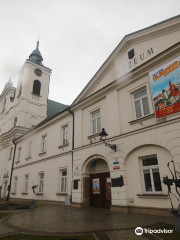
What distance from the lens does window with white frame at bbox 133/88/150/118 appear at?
32.8ft

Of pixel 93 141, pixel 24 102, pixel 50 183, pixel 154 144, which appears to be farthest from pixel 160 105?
pixel 24 102

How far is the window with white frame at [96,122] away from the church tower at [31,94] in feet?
58.4

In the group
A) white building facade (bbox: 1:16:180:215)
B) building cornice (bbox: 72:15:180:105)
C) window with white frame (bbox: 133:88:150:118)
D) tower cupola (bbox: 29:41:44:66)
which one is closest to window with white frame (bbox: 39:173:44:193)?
white building facade (bbox: 1:16:180:215)

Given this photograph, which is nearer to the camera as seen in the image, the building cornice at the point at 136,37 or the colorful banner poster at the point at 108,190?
the building cornice at the point at 136,37

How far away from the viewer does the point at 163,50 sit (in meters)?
10.1

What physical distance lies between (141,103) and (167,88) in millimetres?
1769

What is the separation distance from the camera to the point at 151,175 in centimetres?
884

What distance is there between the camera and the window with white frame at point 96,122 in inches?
499

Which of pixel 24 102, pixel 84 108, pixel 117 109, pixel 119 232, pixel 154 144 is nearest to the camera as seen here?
pixel 119 232

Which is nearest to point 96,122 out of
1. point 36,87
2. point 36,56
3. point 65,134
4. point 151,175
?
point 65,134

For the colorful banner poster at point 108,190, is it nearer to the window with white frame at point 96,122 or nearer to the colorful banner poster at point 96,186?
the colorful banner poster at point 96,186

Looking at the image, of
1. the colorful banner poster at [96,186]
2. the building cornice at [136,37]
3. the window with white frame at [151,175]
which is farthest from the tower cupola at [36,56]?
the window with white frame at [151,175]

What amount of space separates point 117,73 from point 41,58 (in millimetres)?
28839

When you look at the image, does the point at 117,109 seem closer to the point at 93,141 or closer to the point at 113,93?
the point at 113,93
